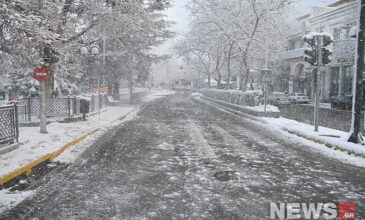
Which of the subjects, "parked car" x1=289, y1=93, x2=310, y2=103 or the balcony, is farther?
the balcony

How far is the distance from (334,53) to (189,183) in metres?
30.8

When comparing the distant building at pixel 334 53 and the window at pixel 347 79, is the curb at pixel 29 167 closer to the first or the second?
the distant building at pixel 334 53

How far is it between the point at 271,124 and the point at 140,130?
6.45 meters

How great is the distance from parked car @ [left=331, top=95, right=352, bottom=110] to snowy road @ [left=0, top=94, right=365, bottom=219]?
19020 mm

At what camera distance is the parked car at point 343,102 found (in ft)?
80.4

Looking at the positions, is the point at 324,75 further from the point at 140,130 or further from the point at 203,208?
the point at 203,208

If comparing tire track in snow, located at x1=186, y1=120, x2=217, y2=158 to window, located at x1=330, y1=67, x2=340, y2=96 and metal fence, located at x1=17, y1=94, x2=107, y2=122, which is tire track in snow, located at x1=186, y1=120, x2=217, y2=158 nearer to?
metal fence, located at x1=17, y1=94, x2=107, y2=122

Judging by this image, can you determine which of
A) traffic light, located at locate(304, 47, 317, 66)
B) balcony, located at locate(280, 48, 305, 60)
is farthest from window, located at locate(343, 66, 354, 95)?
traffic light, located at locate(304, 47, 317, 66)

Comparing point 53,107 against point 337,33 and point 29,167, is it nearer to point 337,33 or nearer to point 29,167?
point 29,167

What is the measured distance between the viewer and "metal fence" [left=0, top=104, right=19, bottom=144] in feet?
24.0

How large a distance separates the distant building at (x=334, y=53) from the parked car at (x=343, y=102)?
493 centimetres

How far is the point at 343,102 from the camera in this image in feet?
82.0

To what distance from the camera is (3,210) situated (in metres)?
4.12

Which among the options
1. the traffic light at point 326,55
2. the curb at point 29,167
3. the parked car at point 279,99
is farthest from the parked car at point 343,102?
the curb at point 29,167
